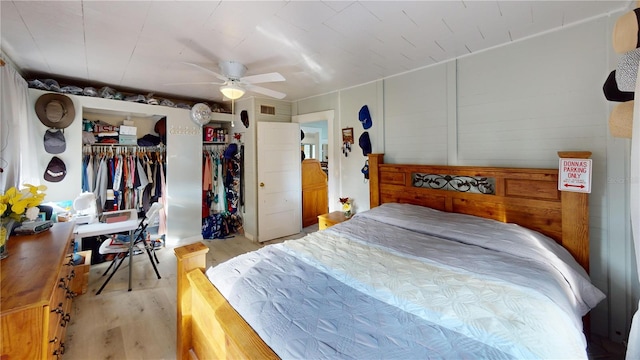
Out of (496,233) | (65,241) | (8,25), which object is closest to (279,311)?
(496,233)

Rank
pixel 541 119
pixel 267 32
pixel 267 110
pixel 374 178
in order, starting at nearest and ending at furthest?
pixel 267 32, pixel 541 119, pixel 374 178, pixel 267 110

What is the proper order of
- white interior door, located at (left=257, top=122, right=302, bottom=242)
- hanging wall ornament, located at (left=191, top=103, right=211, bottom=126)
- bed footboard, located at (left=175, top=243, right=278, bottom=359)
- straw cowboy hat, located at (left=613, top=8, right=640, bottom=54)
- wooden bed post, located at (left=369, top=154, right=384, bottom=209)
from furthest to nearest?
white interior door, located at (left=257, top=122, right=302, bottom=242), hanging wall ornament, located at (left=191, top=103, right=211, bottom=126), wooden bed post, located at (left=369, top=154, right=384, bottom=209), bed footboard, located at (left=175, top=243, right=278, bottom=359), straw cowboy hat, located at (left=613, top=8, right=640, bottom=54)

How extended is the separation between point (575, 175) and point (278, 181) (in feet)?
11.1

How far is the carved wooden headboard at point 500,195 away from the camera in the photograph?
1.81m

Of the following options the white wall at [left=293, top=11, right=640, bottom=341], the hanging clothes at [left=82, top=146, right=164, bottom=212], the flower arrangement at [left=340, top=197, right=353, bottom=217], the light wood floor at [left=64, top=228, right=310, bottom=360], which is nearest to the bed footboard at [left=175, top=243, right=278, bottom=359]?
the light wood floor at [left=64, top=228, right=310, bottom=360]

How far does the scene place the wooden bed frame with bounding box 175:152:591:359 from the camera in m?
1.18

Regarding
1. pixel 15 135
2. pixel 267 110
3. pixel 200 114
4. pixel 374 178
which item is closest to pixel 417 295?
pixel 374 178

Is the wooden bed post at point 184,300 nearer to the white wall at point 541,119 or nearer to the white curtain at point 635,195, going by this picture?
the white curtain at point 635,195

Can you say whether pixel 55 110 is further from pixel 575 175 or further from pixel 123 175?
pixel 575 175

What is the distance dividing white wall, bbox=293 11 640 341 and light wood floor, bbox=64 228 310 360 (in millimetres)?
2806

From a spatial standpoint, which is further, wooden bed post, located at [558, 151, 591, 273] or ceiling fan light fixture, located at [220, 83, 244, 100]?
ceiling fan light fixture, located at [220, 83, 244, 100]

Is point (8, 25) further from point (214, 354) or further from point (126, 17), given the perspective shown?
point (214, 354)

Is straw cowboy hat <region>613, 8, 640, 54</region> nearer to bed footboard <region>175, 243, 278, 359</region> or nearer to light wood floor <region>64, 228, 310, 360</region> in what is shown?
bed footboard <region>175, 243, 278, 359</region>

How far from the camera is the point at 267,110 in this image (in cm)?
410
